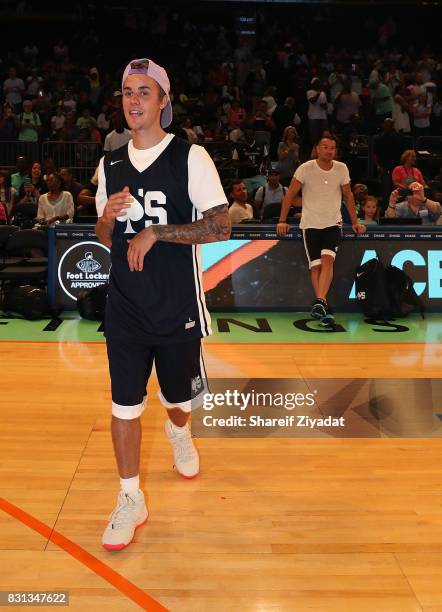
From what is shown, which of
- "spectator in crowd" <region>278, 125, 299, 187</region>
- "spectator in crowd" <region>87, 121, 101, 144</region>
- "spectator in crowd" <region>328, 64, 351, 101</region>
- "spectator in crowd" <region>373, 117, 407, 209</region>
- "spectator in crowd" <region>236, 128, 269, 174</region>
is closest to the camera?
"spectator in crowd" <region>278, 125, 299, 187</region>

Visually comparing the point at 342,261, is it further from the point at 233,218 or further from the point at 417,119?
the point at 417,119

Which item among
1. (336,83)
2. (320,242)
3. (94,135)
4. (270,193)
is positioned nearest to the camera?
(320,242)

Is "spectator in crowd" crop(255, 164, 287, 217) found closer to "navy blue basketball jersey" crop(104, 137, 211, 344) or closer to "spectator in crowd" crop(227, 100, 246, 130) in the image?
"spectator in crowd" crop(227, 100, 246, 130)

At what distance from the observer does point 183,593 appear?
375 cm

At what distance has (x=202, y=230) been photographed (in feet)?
13.7

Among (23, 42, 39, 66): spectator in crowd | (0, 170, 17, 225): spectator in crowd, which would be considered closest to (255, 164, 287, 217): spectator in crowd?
(0, 170, 17, 225): spectator in crowd

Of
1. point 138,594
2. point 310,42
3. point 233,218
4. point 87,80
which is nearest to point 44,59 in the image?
point 87,80

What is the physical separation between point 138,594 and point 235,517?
0.97m

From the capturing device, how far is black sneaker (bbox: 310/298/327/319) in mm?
9805

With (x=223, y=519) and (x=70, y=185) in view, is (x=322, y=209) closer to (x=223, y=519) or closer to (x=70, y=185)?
(x=70, y=185)

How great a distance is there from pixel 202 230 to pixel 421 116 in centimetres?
1489

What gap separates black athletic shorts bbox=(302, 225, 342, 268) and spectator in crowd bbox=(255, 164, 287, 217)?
292 centimetres

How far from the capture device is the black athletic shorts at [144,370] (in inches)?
169

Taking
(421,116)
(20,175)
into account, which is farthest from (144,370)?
(421,116)
